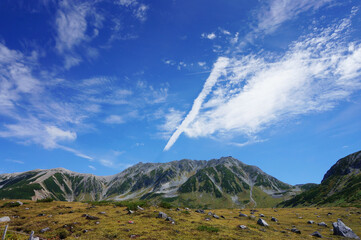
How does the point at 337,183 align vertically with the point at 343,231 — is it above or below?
above

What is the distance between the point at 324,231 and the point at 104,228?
117 feet

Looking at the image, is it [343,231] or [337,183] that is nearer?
[343,231]

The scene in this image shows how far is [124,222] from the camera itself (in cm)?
2773

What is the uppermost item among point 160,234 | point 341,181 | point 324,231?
point 341,181

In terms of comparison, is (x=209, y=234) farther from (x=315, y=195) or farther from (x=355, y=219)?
(x=315, y=195)

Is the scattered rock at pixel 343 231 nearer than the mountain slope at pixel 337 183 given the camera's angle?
Yes

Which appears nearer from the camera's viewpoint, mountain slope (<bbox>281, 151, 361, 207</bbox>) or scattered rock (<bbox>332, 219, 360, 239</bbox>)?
scattered rock (<bbox>332, 219, 360, 239</bbox>)

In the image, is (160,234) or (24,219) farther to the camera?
(24,219)

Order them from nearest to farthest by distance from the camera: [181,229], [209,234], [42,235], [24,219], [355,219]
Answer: [42,235] → [209,234] → [181,229] → [24,219] → [355,219]

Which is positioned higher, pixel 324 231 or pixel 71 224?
pixel 71 224

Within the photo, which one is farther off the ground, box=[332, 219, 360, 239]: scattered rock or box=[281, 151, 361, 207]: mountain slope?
box=[281, 151, 361, 207]: mountain slope

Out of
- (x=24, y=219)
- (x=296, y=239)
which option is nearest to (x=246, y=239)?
(x=296, y=239)

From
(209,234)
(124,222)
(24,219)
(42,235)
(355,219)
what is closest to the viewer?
(42,235)

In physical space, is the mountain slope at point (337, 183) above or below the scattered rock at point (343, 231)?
above
